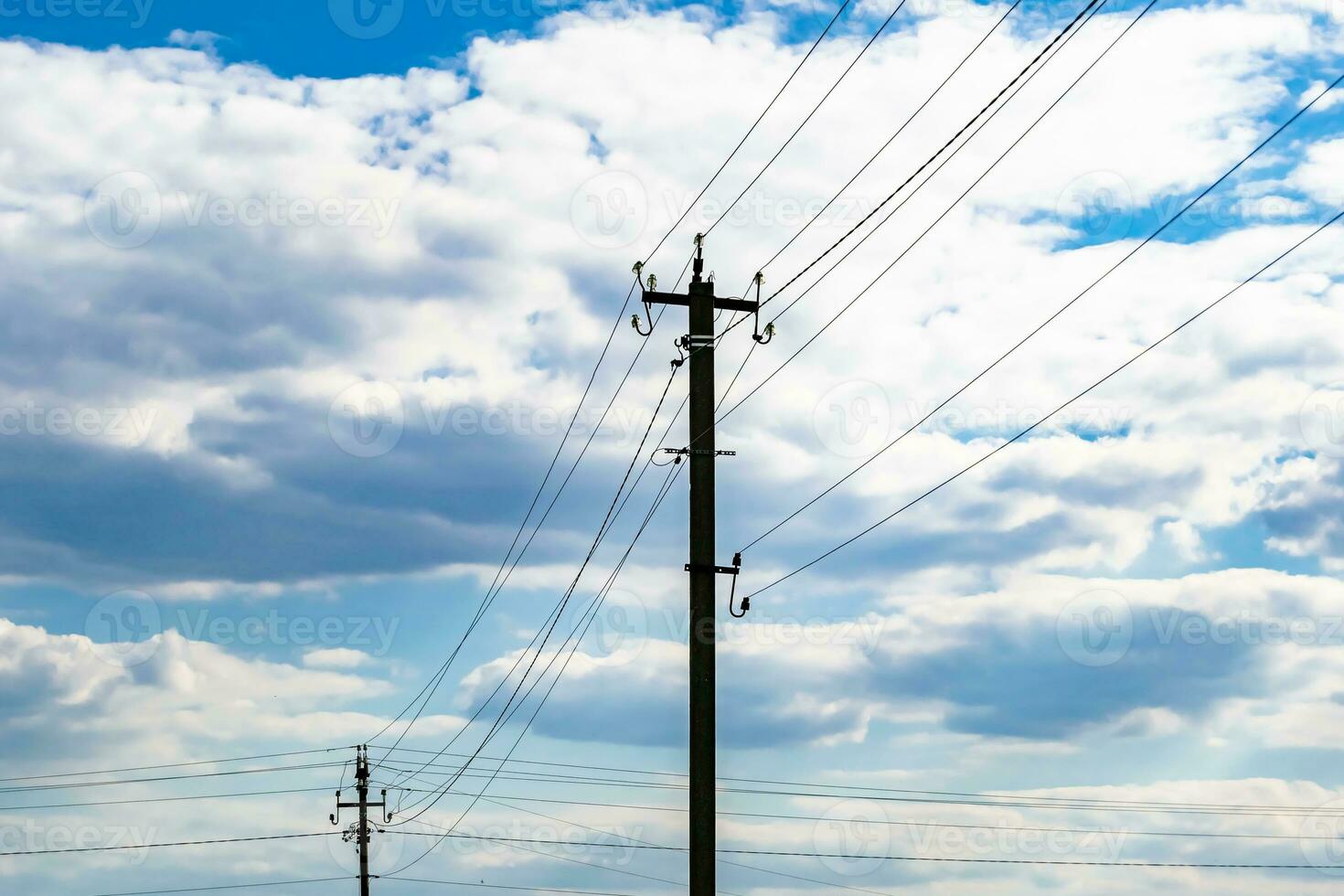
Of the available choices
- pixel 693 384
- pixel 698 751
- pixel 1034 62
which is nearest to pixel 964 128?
pixel 1034 62

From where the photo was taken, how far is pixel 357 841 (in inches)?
2138

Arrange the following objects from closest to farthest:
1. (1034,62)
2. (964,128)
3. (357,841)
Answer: (1034,62), (964,128), (357,841)

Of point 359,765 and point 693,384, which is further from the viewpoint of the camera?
point 359,765

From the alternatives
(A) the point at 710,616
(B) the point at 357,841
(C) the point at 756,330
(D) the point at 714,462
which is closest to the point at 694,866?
(A) the point at 710,616

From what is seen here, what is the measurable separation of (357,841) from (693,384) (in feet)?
127

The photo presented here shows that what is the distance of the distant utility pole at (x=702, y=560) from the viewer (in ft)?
61.0

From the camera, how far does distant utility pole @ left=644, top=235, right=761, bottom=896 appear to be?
1858 cm

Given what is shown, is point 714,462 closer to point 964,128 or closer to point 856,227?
point 856,227

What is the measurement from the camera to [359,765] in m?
55.8

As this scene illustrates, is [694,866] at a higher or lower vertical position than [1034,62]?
lower

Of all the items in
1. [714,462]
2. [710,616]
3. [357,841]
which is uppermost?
[714,462]

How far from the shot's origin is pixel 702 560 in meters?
19.8

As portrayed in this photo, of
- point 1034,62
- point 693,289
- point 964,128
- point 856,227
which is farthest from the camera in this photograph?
point 693,289

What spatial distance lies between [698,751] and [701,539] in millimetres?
2802
